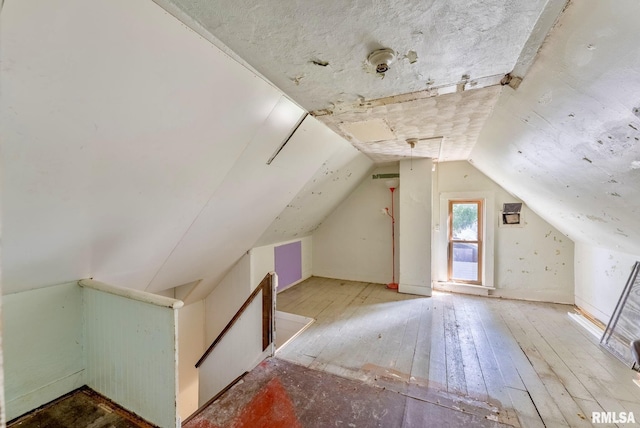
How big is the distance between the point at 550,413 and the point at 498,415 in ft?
1.12

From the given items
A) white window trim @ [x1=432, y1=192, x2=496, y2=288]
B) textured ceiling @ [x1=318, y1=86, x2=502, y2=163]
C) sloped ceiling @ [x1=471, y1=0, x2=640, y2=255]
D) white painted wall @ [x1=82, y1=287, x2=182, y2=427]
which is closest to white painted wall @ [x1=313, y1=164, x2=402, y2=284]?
white window trim @ [x1=432, y1=192, x2=496, y2=288]

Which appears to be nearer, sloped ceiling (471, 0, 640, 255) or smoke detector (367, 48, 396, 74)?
sloped ceiling (471, 0, 640, 255)

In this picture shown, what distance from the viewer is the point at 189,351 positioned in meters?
3.57

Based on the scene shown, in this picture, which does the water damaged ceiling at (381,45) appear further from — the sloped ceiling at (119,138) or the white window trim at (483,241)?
the white window trim at (483,241)

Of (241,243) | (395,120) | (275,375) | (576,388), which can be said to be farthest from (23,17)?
(576,388)

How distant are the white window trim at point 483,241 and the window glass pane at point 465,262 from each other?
12cm

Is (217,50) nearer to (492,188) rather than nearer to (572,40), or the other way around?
(572,40)

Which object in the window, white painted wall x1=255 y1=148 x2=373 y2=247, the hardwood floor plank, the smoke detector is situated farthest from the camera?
the window

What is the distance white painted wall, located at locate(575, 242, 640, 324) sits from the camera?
2545 millimetres

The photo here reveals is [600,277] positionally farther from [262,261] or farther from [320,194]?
[262,261]

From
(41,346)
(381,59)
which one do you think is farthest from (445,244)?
(41,346)

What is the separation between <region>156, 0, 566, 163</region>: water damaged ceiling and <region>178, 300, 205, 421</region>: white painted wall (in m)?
3.34

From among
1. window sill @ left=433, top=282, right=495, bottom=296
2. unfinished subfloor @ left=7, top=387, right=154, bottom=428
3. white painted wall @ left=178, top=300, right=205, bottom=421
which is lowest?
white painted wall @ left=178, top=300, right=205, bottom=421

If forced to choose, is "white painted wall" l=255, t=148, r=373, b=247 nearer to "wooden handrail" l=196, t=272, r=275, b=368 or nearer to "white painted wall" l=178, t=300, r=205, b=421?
"wooden handrail" l=196, t=272, r=275, b=368
